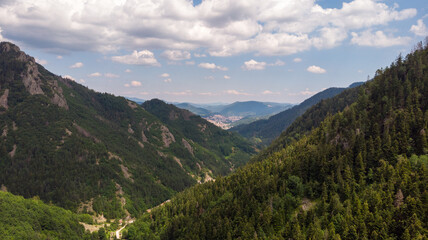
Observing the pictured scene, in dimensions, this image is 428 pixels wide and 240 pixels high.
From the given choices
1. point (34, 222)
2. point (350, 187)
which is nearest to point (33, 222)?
point (34, 222)

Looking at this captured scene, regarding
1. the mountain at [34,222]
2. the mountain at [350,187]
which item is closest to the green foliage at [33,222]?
the mountain at [34,222]

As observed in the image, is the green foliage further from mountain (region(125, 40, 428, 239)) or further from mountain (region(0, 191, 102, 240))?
mountain (region(125, 40, 428, 239))

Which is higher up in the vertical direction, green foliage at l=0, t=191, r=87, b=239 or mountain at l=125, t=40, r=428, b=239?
mountain at l=125, t=40, r=428, b=239


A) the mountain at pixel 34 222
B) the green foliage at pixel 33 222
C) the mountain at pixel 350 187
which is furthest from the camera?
the mountain at pixel 34 222

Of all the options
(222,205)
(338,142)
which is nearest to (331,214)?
(338,142)

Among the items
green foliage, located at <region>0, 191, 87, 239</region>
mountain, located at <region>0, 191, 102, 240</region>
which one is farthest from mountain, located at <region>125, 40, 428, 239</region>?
green foliage, located at <region>0, 191, 87, 239</region>

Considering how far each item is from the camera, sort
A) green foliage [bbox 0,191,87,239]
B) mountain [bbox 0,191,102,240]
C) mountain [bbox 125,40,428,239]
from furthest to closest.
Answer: mountain [bbox 0,191,102,240] < green foliage [bbox 0,191,87,239] < mountain [bbox 125,40,428,239]

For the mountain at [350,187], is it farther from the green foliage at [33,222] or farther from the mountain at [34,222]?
the green foliage at [33,222]

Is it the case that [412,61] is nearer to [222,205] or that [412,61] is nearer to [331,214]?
[331,214]
